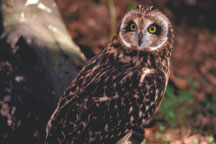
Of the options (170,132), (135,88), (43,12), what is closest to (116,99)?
(135,88)

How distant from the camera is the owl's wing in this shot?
271 centimetres

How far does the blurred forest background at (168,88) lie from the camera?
10.3 feet

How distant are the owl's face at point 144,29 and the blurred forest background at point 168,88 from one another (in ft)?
2.74

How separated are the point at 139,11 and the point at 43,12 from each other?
144 cm

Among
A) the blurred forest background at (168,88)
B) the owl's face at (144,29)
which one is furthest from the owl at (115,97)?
the blurred forest background at (168,88)

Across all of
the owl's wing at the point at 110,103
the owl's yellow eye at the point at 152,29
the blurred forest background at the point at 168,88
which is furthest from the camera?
the blurred forest background at the point at 168,88

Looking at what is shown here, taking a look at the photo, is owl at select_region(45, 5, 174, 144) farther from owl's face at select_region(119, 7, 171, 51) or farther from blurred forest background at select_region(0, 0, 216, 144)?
blurred forest background at select_region(0, 0, 216, 144)

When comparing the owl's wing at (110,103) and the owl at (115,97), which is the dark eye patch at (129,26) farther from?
the owl's wing at (110,103)

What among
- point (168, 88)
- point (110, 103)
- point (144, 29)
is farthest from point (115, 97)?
point (168, 88)

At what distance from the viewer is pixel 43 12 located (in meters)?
3.78

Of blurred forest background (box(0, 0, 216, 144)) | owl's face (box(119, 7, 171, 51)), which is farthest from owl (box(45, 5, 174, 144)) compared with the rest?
blurred forest background (box(0, 0, 216, 144))

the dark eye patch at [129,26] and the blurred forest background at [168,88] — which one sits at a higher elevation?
the dark eye patch at [129,26]

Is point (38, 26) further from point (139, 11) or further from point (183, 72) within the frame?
point (183, 72)

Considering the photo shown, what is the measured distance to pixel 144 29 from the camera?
111 inches
